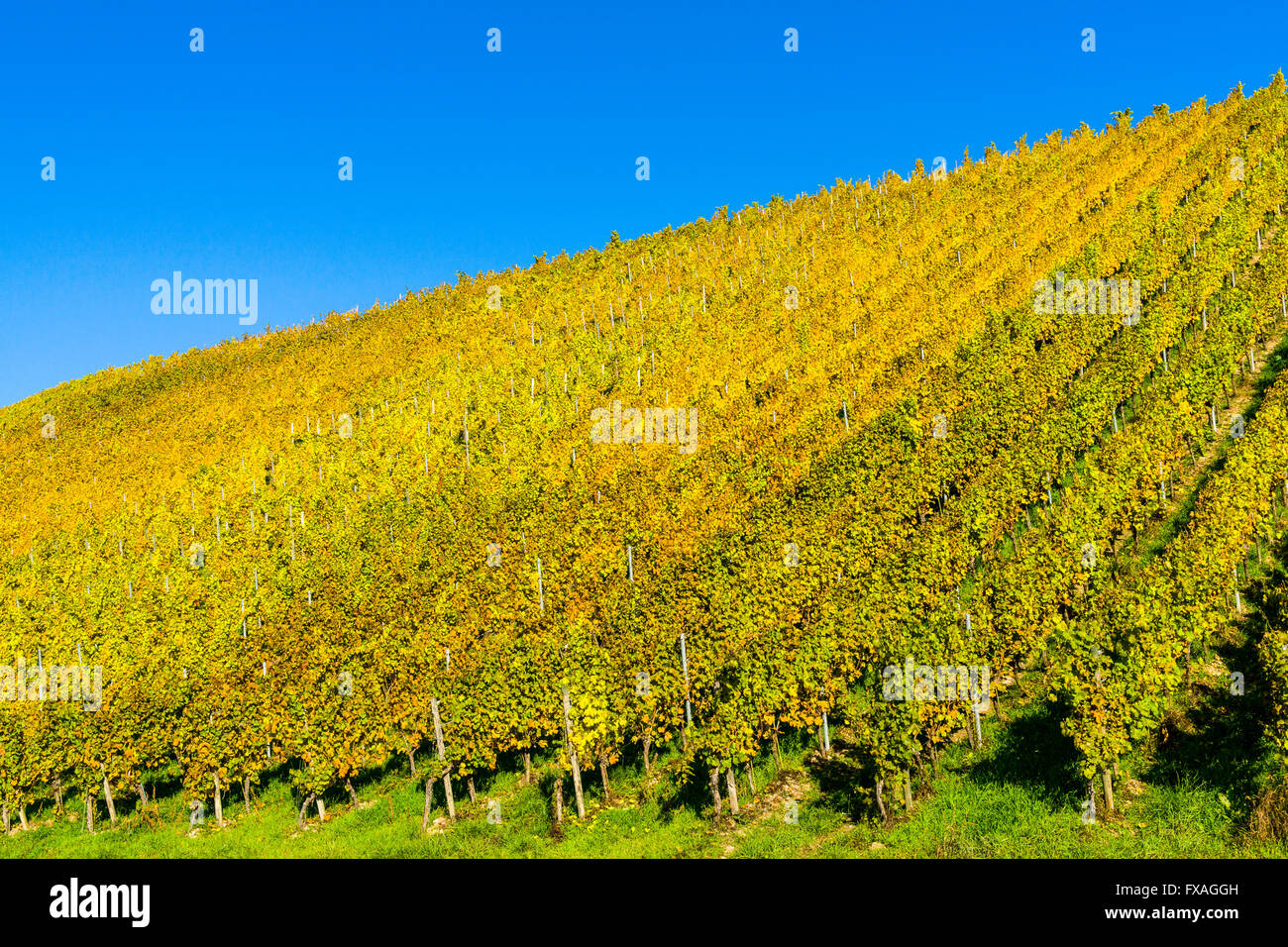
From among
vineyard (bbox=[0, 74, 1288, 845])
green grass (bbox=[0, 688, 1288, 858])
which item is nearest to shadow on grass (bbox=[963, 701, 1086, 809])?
green grass (bbox=[0, 688, 1288, 858])

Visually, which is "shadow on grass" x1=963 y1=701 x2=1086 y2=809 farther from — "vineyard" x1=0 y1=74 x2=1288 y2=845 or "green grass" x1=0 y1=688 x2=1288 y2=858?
"vineyard" x1=0 y1=74 x2=1288 y2=845

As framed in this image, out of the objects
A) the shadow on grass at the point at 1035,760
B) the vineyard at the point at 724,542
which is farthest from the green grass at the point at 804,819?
the vineyard at the point at 724,542

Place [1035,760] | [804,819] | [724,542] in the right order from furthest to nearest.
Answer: [724,542], [1035,760], [804,819]

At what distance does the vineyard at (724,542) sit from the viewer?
31.2 m

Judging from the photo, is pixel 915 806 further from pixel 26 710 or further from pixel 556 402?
pixel 556 402

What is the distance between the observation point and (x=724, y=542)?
4700 cm

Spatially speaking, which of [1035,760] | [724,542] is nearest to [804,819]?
[1035,760]

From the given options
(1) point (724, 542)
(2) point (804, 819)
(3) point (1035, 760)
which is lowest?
(2) point (804, 819)

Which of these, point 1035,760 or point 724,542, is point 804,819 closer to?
point 1035,760

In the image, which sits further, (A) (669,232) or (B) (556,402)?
(A) (669,232)

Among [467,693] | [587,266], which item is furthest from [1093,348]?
[587,266]

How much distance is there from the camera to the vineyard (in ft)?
102
